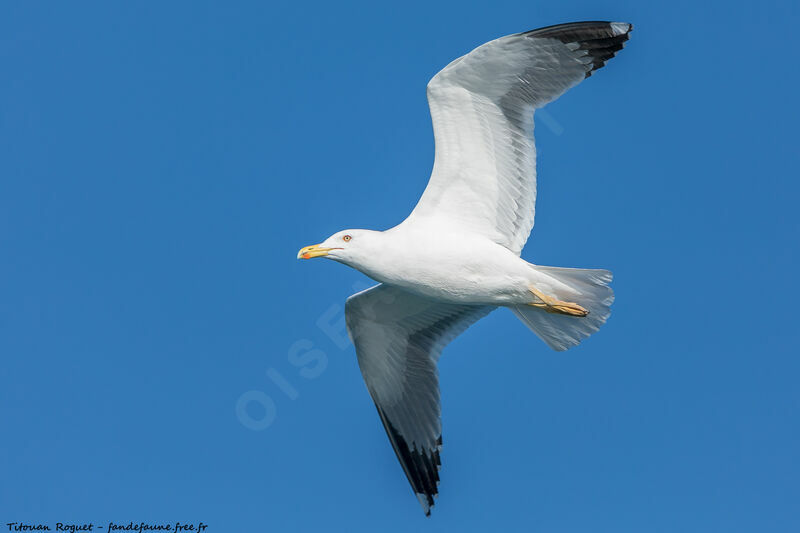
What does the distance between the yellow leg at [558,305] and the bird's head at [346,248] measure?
1554mm

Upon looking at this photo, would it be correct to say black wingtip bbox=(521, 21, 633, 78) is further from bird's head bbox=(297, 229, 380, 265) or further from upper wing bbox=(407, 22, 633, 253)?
bird's head bbox=(297, 229, 380, 265)

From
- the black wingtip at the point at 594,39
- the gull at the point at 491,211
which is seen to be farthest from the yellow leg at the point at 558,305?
the black wingtip at the point at 594,39

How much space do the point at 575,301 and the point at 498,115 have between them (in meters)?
1.85

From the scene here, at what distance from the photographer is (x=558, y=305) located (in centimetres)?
1055

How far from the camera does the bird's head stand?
33.6 ft

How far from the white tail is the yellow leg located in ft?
0.26

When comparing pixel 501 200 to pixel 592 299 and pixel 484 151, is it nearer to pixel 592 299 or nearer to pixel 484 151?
pixel 484 151

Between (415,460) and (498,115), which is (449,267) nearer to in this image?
(498,115)

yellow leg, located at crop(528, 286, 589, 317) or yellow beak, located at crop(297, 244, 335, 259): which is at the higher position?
yellow beak, located at crop(297, 244, 335, 259)

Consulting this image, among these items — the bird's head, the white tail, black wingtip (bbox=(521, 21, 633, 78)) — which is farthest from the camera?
the white tail

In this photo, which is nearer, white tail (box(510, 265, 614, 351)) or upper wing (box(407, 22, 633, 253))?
upper wing (box(407, 22, 633, 253))

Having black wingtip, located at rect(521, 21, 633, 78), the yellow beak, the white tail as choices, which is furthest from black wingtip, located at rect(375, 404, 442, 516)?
black wingtip, located at rect(521, 21, 633, 78)

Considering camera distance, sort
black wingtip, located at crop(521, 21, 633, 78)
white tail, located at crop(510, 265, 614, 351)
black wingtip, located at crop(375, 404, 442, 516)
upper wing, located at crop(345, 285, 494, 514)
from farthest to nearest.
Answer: black wingtip, located at crop(375, 404, 442, 516) → upper wing, located at crop(345, 285, 494, 514) → white tail, located at crop(510, 265, 614, 351) → black wingtip, located at crop(521, 21, 633, 78)

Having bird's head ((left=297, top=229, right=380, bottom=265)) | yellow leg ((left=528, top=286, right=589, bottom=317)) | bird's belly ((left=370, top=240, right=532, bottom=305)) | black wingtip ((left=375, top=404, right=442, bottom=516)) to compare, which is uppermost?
bird's head ((left=297, top=229, right=380, bottom=265))
